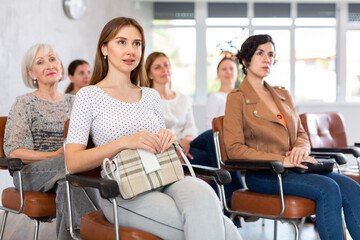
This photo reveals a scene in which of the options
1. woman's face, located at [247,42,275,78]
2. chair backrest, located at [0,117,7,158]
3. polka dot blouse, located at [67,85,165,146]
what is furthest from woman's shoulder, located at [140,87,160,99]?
chair backrest, located at [0,117,7,158]

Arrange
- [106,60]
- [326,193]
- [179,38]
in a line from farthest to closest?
[179,38] < [326,193] < [106,60]

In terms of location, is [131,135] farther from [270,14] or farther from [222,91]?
[270,14]

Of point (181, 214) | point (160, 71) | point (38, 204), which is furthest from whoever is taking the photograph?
point (160, 71)

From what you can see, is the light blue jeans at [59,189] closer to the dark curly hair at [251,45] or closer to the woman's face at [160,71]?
the dark curly hair at [251,45]

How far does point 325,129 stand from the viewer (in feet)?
12.0

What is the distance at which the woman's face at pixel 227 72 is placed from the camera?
464 cm

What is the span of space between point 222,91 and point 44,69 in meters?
2.01

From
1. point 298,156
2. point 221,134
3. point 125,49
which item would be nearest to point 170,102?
point 221,134

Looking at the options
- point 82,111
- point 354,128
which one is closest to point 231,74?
point 82,111

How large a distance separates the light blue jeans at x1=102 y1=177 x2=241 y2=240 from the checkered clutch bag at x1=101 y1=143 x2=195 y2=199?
4cm

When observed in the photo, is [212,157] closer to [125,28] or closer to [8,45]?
[125,28]

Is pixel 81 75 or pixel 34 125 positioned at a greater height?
pixel 81 75

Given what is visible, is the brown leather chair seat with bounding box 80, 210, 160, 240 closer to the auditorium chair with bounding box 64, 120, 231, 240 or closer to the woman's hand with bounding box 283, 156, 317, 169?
the auditorium chair with bounding box 64, 120, 231, 240

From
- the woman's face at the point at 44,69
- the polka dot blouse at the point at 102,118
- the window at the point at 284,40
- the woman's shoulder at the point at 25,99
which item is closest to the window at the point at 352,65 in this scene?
the window at the point at 284,40
